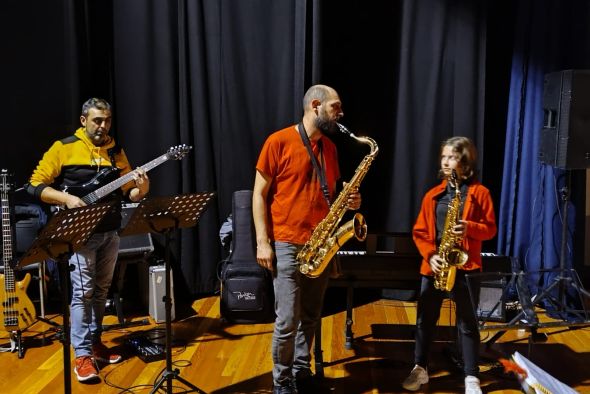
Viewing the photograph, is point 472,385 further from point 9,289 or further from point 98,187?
point 9,289

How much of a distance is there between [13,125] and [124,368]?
8.41 ft

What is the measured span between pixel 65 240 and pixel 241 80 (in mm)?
2832

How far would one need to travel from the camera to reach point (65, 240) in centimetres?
292

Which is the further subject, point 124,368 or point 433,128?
point 433,128

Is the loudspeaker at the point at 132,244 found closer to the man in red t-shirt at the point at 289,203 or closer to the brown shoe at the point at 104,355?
the brown shoe at the point at 104,355

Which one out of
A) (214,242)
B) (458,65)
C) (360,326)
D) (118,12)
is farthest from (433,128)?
(118,12)

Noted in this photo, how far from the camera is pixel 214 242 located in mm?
5531

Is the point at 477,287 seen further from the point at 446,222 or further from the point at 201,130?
the point at 201,130

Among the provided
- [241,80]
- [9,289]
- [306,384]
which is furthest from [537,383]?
[241,80]

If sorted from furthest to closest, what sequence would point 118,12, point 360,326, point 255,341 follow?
point 118,12, point 360,326, point 255,341

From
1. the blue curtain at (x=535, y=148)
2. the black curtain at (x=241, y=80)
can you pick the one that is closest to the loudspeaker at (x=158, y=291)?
the black curtain at (x=241, y=80)

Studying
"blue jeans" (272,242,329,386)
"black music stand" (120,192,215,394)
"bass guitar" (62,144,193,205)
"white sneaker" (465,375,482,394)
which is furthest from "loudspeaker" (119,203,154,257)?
"white sneaker" (465,375,482,394)

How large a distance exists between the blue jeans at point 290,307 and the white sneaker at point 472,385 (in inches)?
36.9

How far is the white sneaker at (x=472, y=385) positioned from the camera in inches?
141
